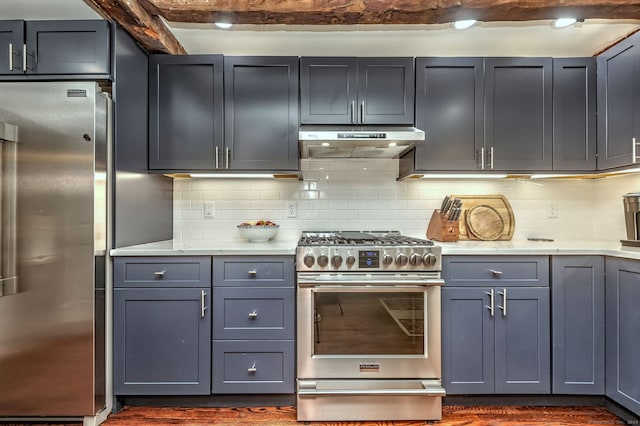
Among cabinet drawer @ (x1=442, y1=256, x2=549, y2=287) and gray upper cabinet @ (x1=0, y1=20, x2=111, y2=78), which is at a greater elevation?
gray upper cabinet @ (x1=0, y1=20, x2=111, y2=78)

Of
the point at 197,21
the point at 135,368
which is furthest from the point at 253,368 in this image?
the point at 197,21

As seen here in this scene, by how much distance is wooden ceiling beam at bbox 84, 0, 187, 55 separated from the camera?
1758 mm

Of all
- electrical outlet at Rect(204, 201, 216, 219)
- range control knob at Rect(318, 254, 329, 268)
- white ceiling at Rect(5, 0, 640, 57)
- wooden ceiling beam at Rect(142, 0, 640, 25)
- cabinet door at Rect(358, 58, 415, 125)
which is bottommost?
range control knob at Rect(318, 254, 329, 268)

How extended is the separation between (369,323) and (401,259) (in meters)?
0.42

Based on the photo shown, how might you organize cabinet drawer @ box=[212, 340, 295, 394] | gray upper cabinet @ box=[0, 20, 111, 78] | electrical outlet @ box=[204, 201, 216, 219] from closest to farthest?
gray upper cabinet @ box=[0, 20, 111, 78] → cabinet drawer @ box=[212, 340, 295, 394] → electrical outlet @ box=[204, 201, 216, 219]

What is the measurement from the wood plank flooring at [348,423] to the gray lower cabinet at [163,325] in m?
0.14

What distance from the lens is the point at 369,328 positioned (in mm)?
1931

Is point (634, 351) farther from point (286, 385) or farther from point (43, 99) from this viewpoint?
point (43, 99)

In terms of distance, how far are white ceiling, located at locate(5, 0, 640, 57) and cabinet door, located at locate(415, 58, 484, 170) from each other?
0.19m

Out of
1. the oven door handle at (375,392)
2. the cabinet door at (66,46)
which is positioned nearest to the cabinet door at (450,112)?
the oven door handle at (375,392)

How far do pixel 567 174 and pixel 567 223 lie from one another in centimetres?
55

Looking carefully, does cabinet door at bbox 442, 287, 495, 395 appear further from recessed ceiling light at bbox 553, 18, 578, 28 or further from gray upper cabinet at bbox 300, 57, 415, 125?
recessed ceiling light at bbox 553, 18, 578, 28

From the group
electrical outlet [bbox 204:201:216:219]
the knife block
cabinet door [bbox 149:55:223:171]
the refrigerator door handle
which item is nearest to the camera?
the refrigerator door handle

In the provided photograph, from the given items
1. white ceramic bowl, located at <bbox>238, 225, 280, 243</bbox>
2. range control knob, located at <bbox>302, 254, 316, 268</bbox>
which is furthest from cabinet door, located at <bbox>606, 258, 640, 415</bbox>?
white ceramic bowl, located at <bbox>238, 225, 280, 243</bbox>
